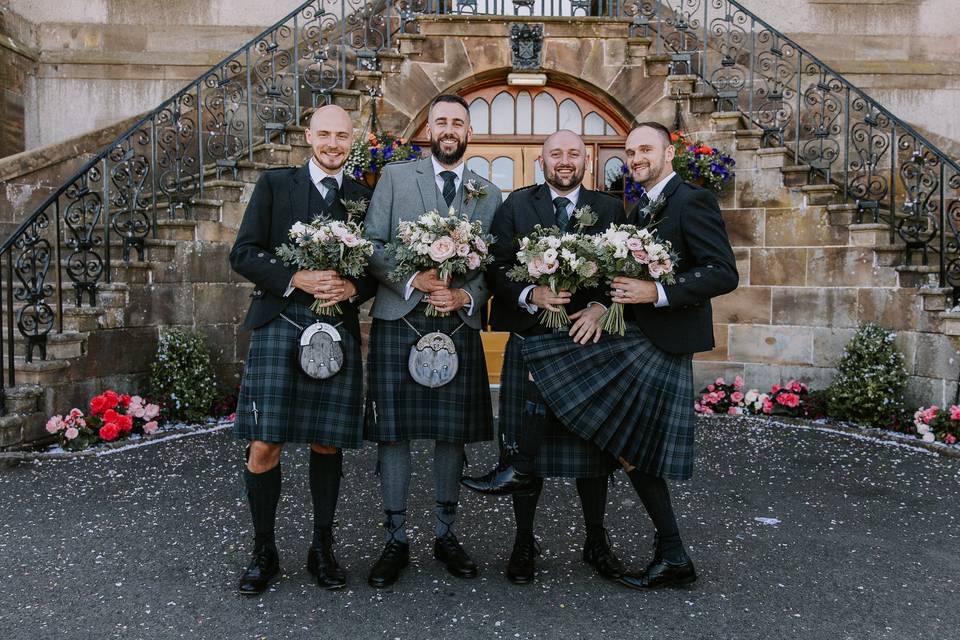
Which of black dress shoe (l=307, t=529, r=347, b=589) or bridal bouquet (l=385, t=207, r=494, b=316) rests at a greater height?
bridal bouquet (l=385, t=207, r=494, b=316)

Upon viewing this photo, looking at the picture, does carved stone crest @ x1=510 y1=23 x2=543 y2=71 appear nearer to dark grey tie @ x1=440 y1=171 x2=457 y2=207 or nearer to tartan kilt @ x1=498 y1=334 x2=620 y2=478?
dark grey tie @ x1=440 y1=171 x2=457 y2=207

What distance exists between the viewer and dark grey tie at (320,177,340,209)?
10.9 feet

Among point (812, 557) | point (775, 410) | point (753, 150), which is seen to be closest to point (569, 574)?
point (812, 557)

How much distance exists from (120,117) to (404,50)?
15.9 ft

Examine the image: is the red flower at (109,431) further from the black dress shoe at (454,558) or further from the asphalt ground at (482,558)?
the black dress shoe at (454,558)

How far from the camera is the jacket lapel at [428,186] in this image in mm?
3410

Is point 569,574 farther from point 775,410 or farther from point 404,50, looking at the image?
point 404,50

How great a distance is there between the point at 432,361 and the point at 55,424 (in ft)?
12.9

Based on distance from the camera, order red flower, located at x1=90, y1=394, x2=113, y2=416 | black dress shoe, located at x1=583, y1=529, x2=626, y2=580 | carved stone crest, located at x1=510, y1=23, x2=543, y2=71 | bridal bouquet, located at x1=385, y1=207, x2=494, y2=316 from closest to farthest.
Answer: bridal bouquet, located at x1=385, y1=207, x2=494, y2=316, black dress shoe, located at x1=583, y1=529, x2=626, y2=580, red flower, located at x1=90, y1=394, x2=113, y2=416, carved stone crest, located at x1=510, y1=23, x2=543, y2=71

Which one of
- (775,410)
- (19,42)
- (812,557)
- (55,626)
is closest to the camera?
(55,626)

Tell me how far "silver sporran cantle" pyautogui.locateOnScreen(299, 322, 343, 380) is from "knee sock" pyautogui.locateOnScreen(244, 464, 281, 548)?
1.70ft

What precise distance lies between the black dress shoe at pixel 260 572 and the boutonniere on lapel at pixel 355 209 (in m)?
1.50

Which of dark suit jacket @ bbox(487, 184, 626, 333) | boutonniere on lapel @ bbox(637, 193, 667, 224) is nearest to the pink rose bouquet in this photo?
dark suit jacket @ bbox(487, 184, 626, 333)

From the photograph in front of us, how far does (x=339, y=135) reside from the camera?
3.23m
